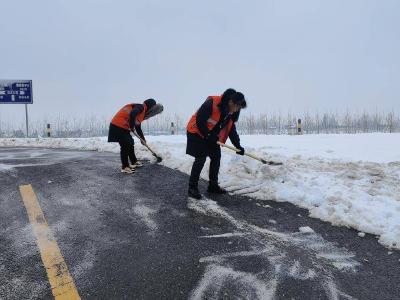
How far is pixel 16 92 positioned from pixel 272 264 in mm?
21701

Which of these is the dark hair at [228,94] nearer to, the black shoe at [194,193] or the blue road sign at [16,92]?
the black shoe at [194,193]

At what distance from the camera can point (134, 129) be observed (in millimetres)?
7293

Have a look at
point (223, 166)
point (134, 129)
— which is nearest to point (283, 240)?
point (223, 166)

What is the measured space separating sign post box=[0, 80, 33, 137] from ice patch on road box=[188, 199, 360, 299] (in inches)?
799

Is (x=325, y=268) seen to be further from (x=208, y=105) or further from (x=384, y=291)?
(x=208, y=105)

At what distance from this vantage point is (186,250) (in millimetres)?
3443

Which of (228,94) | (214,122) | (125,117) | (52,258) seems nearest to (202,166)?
(214,122)

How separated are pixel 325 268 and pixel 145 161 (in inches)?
223

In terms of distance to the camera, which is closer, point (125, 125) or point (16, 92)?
point (125, 125)

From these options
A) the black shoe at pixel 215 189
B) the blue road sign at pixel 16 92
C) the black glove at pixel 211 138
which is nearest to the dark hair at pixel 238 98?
the black glove at pixel 211 138

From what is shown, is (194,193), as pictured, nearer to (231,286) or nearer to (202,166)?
(202,166)

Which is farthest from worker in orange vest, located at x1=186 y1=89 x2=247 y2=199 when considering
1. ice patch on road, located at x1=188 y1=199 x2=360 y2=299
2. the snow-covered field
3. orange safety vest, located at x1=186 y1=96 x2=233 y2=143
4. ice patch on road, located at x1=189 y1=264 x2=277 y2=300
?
ice patch on road, located at x1=189 y1=264 x2=277 y2=300

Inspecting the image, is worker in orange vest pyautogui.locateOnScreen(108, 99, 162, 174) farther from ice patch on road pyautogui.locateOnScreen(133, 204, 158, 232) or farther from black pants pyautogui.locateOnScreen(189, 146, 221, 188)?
ice patch on road pyautogui.locateOnScreen(133, 204, 158, 232)

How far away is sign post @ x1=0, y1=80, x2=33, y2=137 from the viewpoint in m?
21.2
